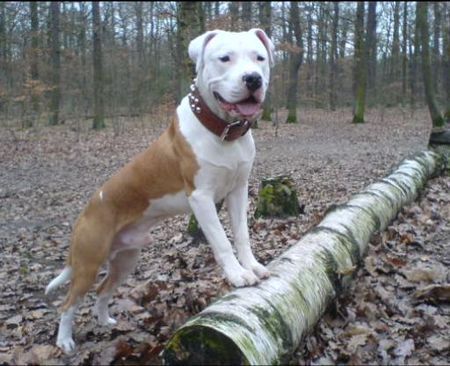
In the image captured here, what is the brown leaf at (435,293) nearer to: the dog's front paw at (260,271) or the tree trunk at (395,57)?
the dog's front paw at (260,271)

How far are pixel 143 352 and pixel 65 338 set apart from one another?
932 mm

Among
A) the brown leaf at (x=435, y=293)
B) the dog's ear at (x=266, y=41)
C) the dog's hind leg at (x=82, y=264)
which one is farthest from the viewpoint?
the brown leaf at (x=435, y=293)

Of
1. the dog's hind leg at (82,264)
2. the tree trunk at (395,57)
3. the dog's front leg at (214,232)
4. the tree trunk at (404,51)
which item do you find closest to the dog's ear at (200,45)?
the dog's front leg at (214,232)

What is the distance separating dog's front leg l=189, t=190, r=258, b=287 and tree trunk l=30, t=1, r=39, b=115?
1115cm

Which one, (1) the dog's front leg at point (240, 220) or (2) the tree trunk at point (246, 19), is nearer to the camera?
(1) the dog's front leg at point (240, 220)

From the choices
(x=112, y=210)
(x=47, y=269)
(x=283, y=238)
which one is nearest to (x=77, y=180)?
(x=47, y=269)

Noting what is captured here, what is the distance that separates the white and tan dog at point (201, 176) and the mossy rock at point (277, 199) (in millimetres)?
3145

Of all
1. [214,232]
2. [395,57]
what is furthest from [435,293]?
[395,57]

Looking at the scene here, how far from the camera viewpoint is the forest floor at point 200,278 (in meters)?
3.38

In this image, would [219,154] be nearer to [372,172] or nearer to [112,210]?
[112,210]

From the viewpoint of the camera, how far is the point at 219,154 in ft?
11.3

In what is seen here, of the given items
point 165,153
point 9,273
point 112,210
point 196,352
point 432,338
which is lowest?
point 9,273

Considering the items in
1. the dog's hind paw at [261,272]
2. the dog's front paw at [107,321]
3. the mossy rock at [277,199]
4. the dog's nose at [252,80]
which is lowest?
the dog's front paw at [107,321]

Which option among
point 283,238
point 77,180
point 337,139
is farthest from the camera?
point 337,139
